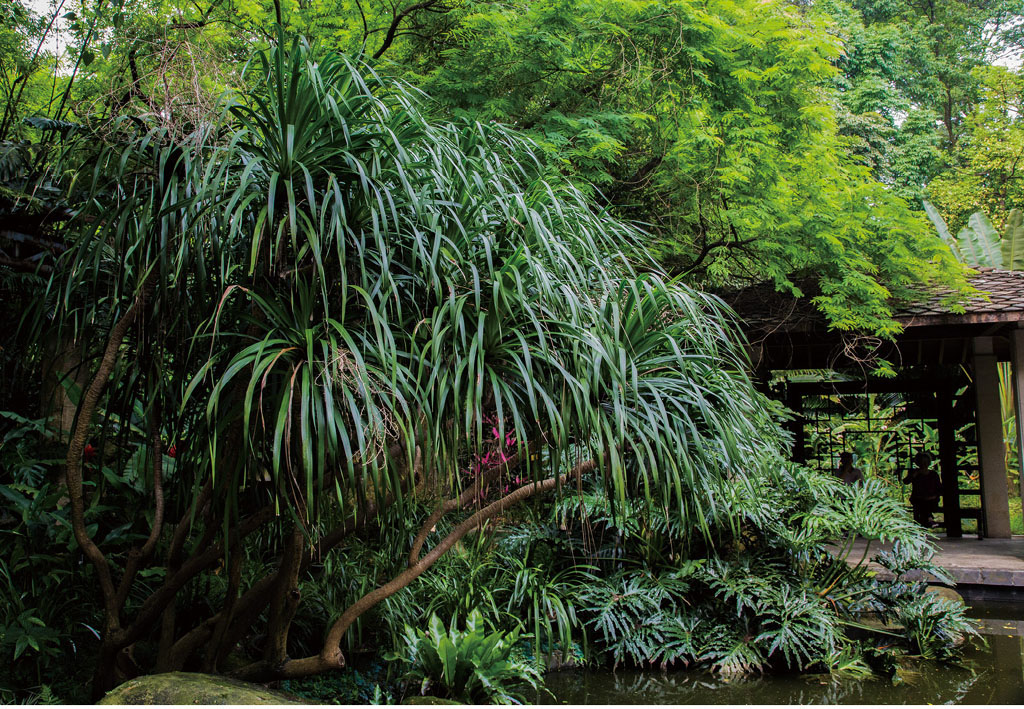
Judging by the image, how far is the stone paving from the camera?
254 inches

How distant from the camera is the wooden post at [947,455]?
963 centimetres

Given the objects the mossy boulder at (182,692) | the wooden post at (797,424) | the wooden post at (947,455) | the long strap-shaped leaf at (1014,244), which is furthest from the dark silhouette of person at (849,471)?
the mossy boulder at (182,692)

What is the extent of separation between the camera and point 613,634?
15.5 ft

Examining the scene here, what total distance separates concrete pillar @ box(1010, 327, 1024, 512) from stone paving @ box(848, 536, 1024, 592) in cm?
69

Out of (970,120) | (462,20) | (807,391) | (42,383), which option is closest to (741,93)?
(462,20)

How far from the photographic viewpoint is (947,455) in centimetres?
996

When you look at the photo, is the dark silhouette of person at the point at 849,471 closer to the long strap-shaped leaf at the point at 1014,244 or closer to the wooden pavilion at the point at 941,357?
the wooden pavilion at the point at 941,357

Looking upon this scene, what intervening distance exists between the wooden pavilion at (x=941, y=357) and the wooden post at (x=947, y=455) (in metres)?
0.01

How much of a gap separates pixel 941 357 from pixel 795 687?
640cm

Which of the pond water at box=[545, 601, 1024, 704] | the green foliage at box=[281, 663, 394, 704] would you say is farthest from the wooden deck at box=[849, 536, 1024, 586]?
the green foliage at box=[281, 663, 394, 704]

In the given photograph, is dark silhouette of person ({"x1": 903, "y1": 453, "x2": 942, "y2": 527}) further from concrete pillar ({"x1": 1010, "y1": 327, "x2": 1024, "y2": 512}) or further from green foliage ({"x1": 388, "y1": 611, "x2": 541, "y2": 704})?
green foliage ({"x1": 388, "y1": 611, "x2": 541, "y2": 704})

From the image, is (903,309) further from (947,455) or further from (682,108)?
(947,455)

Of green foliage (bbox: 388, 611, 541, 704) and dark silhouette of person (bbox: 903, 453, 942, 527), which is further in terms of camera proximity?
dark silhouette of person (bbox: 903, 453, 942, 527)

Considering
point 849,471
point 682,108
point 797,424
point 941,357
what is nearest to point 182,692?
point 682,108
